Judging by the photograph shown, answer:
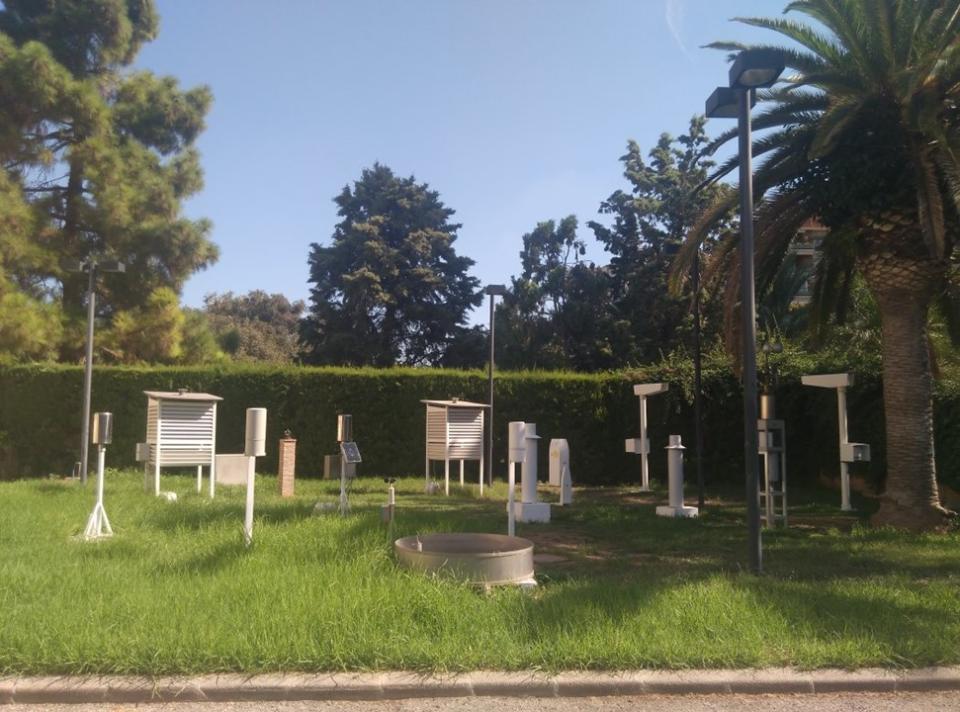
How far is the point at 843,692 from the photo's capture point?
5.16 metres

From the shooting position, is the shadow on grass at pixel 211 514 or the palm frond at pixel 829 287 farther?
the palm frond at pixel 829 287

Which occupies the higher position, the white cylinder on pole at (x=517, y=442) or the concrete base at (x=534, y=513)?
the white cylinder on pole at (x=517, y=442)

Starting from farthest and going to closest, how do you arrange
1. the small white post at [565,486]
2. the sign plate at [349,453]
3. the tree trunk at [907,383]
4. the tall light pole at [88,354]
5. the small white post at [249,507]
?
the tall light pole at [88,354], the small white post at [565,486], the tree trunk at [907,383], the sign plate at [349,453], the small white post at [249,507]

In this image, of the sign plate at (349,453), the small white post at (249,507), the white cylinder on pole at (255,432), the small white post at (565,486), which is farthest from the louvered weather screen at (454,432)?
the white cylinder on pole at (255,432)

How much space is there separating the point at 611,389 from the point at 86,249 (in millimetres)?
16465

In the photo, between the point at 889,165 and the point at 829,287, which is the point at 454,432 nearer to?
the point at 829,287

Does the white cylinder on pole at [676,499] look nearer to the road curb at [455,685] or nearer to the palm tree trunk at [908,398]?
the palm tree trunk at [908,398]

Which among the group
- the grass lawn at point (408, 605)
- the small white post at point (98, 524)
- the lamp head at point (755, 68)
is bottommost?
the grass lawn at point (408, 605)

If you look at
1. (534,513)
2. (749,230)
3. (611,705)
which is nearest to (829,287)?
(749,230)

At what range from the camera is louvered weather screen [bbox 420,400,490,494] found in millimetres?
16734

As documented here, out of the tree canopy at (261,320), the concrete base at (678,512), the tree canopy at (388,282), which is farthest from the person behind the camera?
the tree canopy at (261,320)

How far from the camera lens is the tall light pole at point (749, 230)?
26.0 ft

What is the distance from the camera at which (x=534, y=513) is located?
1212cm

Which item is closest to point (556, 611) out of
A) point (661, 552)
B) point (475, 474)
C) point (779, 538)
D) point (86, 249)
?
point (661, 552)
